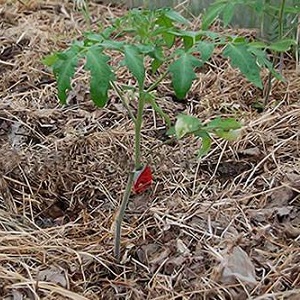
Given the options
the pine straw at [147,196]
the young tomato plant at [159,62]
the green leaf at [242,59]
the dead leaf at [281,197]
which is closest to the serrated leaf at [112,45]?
the young tomato plant at [159,62]

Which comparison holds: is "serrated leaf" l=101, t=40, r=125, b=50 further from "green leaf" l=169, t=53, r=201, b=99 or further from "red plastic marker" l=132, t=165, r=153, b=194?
"red plastic marker" l=132, t=165, r=153, b=194

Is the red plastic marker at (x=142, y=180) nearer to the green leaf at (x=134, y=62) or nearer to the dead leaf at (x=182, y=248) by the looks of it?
the dead leaf at (x=182, y=248)

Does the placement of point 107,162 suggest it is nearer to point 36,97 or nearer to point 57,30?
point 36,97

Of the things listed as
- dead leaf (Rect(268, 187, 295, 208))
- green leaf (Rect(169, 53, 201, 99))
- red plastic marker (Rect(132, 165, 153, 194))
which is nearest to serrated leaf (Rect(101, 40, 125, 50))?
green leaf (Rect(169, 53, 201, 99))

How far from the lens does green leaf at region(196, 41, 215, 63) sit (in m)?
1.45

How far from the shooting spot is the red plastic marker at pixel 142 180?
1.65 metres

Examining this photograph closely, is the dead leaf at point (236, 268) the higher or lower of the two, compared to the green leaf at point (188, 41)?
lower

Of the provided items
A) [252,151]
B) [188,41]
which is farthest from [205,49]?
[252,151]

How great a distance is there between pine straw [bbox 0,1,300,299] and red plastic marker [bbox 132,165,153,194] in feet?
0.09

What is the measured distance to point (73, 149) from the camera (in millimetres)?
1995

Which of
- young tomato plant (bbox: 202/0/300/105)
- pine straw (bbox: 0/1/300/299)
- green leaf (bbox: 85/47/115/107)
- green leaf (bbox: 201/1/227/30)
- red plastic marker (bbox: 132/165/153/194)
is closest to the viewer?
green leaf (bbox: 85/47/115/107)

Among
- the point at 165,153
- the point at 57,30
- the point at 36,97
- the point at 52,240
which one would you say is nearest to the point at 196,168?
the point at 165,153

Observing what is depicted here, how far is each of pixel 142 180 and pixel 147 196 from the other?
9cm

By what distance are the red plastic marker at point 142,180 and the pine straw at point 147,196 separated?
0.03m
